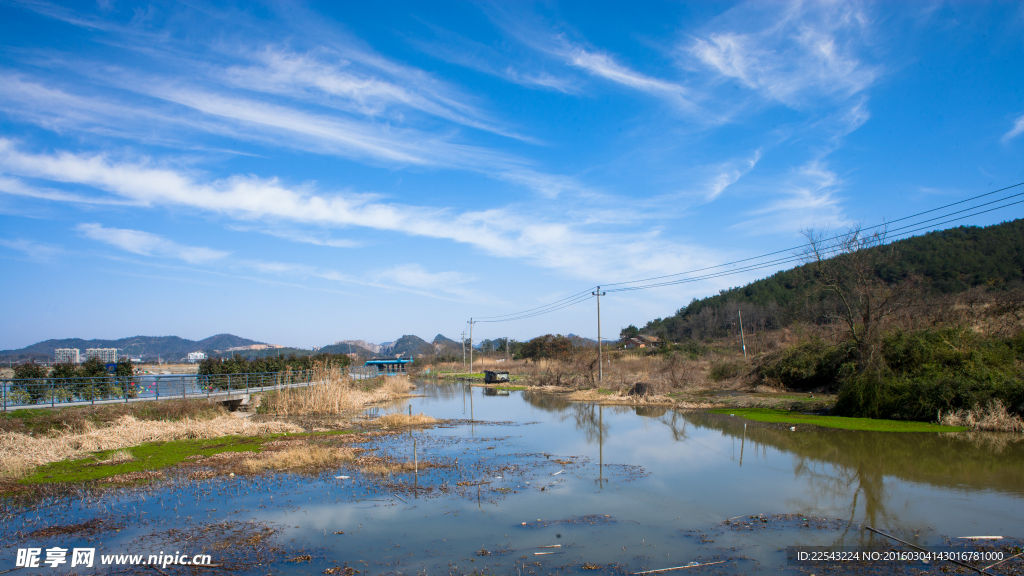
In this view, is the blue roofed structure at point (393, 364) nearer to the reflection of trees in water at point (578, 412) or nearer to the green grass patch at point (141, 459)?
the reflection of trees in water at point (578, 412)

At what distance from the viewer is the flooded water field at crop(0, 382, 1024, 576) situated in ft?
23.9

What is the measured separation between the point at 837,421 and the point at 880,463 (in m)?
6.42

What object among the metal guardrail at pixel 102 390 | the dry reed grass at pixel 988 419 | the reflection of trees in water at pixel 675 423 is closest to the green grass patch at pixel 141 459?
the metal guardrail at pixel 102 390

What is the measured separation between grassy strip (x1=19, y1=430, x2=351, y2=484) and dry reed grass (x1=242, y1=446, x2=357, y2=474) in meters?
1.47

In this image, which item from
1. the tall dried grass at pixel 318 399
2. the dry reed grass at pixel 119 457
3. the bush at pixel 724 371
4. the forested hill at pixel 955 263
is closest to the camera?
the dry reed grass at pixel 119 457

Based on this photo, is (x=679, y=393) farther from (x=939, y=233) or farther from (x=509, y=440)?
(x=939, y=233)

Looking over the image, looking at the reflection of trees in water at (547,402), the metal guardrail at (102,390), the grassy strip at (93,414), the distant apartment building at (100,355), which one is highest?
the distant apartment building at (100,355)

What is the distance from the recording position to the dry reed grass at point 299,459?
1321 centimetres

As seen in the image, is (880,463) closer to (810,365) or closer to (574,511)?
(574,511)

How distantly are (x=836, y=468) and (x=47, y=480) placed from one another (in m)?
17.4

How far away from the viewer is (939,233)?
62.8 metres

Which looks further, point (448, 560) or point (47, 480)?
point (47, 480)

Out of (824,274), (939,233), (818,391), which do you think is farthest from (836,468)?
(939,233)

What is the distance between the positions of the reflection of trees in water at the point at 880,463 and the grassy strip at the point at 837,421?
70 cm
